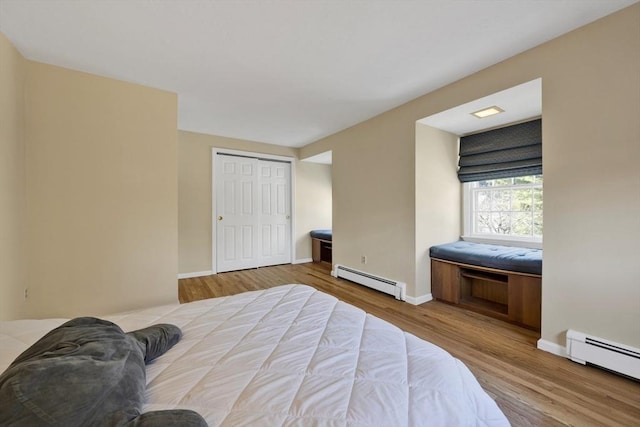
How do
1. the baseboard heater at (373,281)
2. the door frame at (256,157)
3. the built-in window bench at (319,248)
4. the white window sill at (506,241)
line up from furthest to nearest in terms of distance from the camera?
the built-in window bench at (319,248)
the door frame at (256,157)
the baseboard heater at (373,281)
the white window sill at (506,241)

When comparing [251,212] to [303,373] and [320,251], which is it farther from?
[303,373]

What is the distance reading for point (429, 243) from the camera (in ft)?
10.1

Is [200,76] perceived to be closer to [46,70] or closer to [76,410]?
[46,70]

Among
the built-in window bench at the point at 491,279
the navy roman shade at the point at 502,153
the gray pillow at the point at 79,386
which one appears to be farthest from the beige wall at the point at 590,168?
the gray pillow at the point at 79,386

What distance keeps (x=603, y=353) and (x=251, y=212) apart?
442 centimetres

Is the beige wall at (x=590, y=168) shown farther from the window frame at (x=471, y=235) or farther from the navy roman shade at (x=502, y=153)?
the window frame at (x=471, y=235)

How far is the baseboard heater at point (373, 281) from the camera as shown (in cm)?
307

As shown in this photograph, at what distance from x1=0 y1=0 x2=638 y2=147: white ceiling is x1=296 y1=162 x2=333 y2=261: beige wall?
245 cm

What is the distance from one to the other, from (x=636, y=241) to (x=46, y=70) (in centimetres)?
467

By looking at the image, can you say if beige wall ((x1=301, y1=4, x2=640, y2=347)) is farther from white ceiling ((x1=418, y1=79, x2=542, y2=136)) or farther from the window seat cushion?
the window seat cushion

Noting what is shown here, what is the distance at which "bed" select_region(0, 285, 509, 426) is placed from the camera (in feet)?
2.37

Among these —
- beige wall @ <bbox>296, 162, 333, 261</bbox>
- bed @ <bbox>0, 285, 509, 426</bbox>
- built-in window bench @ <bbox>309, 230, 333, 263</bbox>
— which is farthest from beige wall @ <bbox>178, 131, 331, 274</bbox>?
bed @ <bbox>0, 285, 509, 426</bbox>

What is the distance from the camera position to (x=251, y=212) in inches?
183

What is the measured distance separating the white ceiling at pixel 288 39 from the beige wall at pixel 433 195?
0.67 metres
